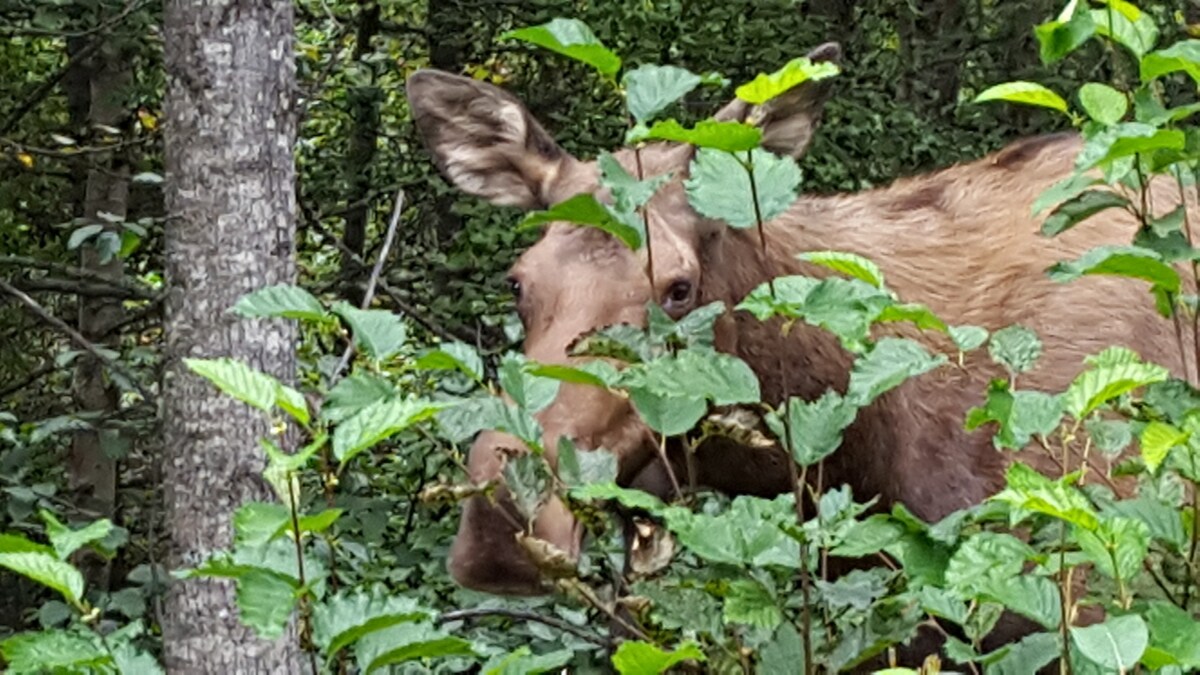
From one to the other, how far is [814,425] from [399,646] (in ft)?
1.78

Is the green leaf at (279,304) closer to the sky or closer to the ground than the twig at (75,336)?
closer to the sky

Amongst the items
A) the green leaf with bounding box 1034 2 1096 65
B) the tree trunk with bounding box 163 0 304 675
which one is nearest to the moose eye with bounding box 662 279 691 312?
the tree trunk with bounding box 163 0 304 675

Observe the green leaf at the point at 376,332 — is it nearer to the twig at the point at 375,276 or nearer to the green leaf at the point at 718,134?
the green leaf at the point at 718,134

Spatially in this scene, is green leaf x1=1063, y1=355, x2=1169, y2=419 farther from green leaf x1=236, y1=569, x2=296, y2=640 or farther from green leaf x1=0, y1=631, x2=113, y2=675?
green leaf x1=0, y1=631, x2=113, y2=675

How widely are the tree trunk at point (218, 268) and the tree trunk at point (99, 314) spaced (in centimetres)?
277

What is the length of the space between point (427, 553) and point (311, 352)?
111 centimetres

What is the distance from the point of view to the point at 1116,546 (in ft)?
6.22

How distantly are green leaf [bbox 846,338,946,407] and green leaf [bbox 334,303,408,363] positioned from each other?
54 cm

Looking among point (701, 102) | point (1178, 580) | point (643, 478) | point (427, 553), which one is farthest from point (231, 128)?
point (701, 102)

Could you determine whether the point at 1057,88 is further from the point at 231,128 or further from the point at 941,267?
the point at 231,128

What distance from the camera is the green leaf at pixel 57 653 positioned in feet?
6.55

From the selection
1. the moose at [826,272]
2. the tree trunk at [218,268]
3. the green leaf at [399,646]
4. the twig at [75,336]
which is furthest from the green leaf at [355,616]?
the twig at [75,336]

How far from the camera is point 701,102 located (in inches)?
340

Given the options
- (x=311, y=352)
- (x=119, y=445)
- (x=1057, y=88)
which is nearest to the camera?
(x=119, y=445)
